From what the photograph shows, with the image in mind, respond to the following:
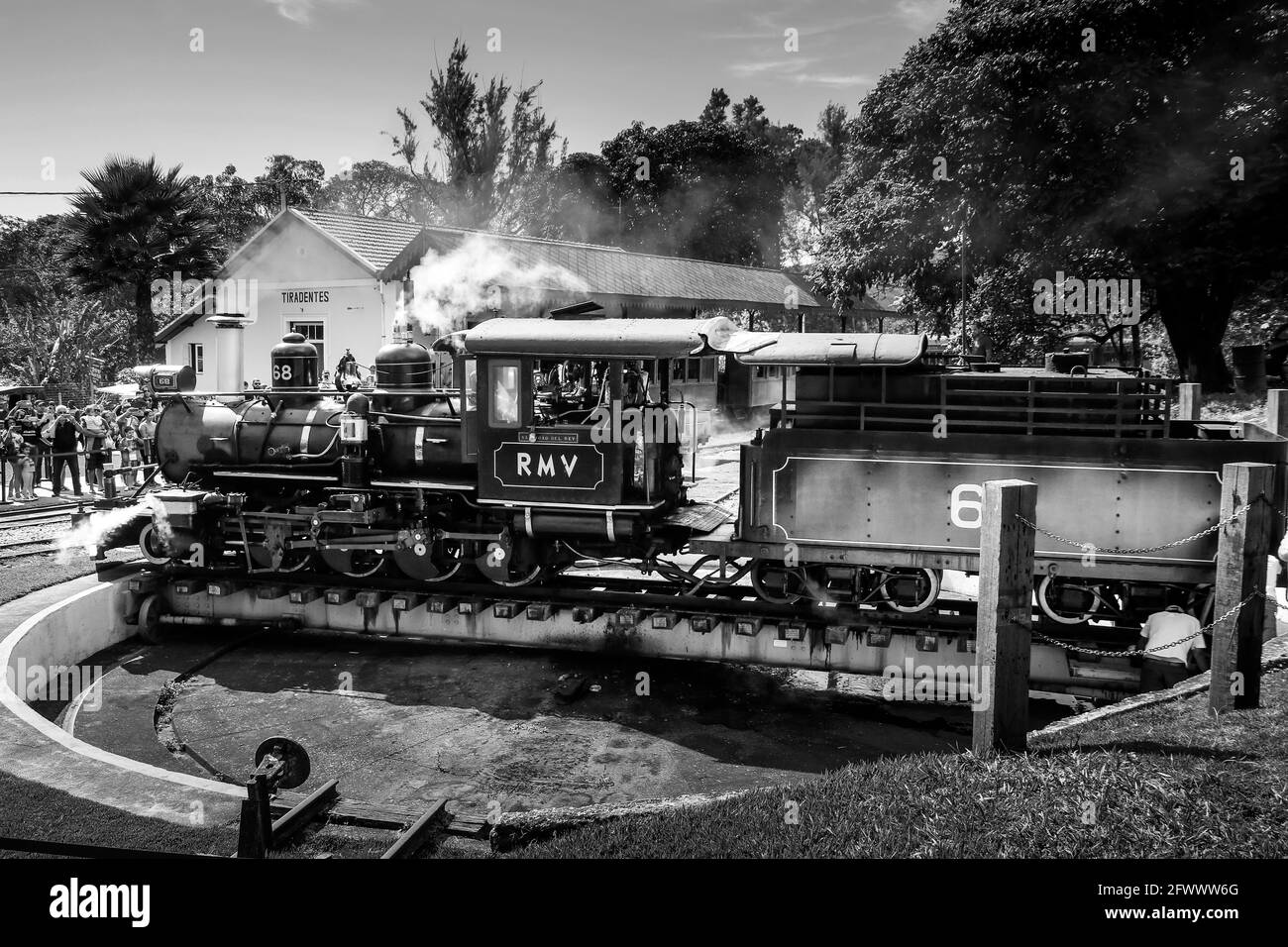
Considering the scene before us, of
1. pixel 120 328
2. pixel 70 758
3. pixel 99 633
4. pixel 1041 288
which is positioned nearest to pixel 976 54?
pixel 1041 288

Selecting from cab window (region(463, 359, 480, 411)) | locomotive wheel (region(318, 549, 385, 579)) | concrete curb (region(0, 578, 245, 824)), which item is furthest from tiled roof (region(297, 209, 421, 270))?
concrete curb (region(0, 578, 245, 824))

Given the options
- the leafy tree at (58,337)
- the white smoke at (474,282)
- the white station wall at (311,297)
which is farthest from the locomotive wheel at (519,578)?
the leafy tree at (58,337)

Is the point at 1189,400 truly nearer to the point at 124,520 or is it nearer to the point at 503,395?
the point at 503,395

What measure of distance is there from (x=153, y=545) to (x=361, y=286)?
15719mm

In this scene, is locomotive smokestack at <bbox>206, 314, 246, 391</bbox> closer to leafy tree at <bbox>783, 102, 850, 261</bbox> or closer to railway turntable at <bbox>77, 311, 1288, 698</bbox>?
railway turntable at <bbox>77, 311, 1288, 698</bbox>

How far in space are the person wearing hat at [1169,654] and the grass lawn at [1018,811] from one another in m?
2.36

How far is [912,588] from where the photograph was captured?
10.1 meters

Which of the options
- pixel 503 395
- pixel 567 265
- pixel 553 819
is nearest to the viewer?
pixel 553 819

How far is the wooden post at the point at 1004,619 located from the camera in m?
6.18

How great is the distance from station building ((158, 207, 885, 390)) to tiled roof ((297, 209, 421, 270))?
5 centimetres

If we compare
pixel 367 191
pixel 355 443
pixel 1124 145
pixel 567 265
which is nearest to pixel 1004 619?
pixel 355 443

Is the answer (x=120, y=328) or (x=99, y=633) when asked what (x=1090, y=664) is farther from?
(x=120, y=328)

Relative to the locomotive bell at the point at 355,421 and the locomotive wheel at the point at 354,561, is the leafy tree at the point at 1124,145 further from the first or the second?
the locomotive wheel at the point at 354,561
